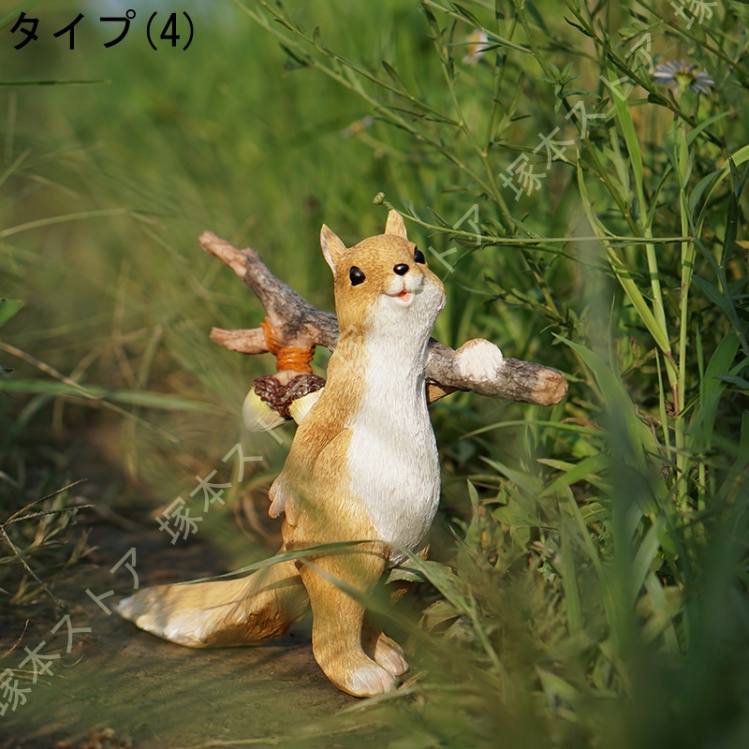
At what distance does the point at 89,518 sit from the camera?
2393 mm

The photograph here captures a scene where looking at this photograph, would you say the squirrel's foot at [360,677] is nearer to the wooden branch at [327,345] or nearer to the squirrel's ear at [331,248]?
the wooden branch at [327,345]

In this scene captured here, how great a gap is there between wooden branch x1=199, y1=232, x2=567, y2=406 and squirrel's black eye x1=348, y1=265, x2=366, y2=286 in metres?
0.17

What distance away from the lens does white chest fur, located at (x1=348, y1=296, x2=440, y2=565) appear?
1514mm

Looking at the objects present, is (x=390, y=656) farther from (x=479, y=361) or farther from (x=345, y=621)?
(x=479, y=361)

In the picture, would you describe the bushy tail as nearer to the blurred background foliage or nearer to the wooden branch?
the blurred background foliage

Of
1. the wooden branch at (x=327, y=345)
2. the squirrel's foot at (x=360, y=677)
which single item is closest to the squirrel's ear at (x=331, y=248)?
the wooden branch at (x=327, y=345)

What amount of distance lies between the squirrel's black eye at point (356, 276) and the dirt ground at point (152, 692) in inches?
25.9

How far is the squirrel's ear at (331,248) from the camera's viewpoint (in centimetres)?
161

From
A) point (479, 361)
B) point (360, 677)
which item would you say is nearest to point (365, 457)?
point (479, 361)

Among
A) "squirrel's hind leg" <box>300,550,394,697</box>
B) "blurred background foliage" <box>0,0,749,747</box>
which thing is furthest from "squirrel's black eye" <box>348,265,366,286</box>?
"squirrel's hind leg" <box>300,550,394,697</box>

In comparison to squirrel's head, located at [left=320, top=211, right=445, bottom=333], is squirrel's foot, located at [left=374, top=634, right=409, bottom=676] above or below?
below

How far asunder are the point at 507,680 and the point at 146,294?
2.19 metres

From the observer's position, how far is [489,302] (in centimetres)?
191

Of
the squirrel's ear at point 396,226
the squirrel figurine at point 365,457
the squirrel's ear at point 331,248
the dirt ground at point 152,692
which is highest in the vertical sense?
the squirrel's ear at point 396,226
